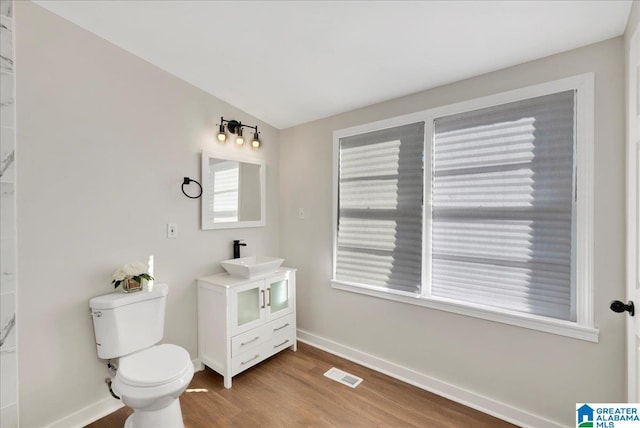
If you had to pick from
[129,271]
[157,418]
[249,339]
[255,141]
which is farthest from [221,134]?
[157,418]

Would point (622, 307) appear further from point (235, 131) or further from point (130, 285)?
point (235, 131)

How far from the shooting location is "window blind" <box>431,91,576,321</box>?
174 cm

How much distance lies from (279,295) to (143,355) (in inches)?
46.0

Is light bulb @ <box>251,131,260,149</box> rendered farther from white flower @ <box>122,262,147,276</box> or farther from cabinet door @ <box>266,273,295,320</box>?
white flower @ <box>122,262,147,276</box>

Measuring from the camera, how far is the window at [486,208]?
1.71 m

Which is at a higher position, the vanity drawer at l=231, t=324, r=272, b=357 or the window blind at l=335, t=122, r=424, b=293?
the window blind at l=335, t=122, r=424, b=293

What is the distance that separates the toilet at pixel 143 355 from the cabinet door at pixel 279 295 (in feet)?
2.78

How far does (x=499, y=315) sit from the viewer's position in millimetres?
1910

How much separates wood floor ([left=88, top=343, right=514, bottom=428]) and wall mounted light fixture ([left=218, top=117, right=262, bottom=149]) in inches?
81.3

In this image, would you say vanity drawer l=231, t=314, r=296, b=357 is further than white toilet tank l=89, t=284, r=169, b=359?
Yes

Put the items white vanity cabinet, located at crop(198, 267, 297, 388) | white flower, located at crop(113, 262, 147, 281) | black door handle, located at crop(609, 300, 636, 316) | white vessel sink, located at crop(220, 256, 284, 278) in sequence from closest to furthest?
1. black door handle, located at crop(609, 300, 636, 316)
2. white flower, located at crop(113, 262, 147, 281)
3. white vanity cabinet, located at crop(198, 267, 297, 388)
4. white vessel sink, located at crop(220, 256, 284, 278)

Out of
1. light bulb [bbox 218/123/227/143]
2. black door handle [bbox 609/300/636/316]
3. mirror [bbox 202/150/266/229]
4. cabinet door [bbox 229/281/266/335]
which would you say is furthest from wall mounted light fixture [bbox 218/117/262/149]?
black door handle [bbox 609/300/636/316]

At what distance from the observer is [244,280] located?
242 cm

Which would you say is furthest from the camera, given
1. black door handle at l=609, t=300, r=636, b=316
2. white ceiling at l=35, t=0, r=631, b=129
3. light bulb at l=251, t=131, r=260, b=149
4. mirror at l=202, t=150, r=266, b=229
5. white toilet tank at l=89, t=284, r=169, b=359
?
light bulb at l=251, t=131, r=260, b=149
